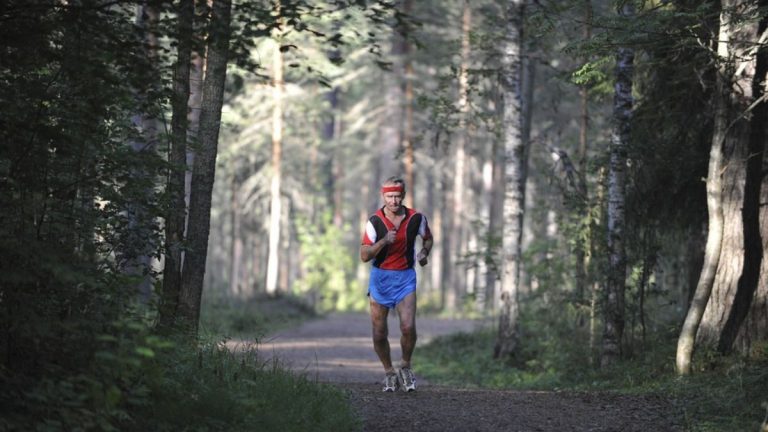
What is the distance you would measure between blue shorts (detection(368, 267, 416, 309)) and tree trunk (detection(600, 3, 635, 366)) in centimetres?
478

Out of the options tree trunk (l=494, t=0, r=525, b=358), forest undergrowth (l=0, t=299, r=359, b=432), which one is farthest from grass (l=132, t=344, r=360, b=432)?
tree trunk (l=494, t=0, r=525, b=358)

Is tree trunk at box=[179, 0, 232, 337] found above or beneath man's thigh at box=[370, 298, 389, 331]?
above

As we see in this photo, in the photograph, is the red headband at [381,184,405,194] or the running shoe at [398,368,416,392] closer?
the red headband at [381,184,405,194]

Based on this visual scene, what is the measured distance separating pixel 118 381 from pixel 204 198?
140 inches

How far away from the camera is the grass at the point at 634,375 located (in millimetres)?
9297

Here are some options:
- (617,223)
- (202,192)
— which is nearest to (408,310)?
(202,192)

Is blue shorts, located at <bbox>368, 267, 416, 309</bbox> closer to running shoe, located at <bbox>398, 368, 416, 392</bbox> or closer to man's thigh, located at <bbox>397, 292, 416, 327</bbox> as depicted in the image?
man's thigh, located at <bbox>397, 292, 416, 327</bbox>

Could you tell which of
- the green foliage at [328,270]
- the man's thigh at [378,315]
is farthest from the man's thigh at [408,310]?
the green foliage at [328,270]

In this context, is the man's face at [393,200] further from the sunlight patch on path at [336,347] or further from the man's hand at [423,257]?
the sunlight patch on path at [336,347]

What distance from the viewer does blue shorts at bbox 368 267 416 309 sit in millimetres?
10367

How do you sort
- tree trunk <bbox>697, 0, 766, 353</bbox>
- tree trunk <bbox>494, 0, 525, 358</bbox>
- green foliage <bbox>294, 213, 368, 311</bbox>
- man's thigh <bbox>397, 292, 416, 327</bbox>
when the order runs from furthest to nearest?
1. green foliage <bbox>294, 213, 368, 311</bbox>
2. tree trunk <bbox>494, 0, 525, 358</bbox>
3. tree trunk <bbox>697, 0, 766, 353</bbox>
4. man's thigh <bbox>397, 292, 416, 327</bbox>

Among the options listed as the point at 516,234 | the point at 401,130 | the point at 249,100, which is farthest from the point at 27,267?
the point at 401,130

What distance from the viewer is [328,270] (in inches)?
1719

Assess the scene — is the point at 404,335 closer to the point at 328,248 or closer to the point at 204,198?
the point at 204,198
